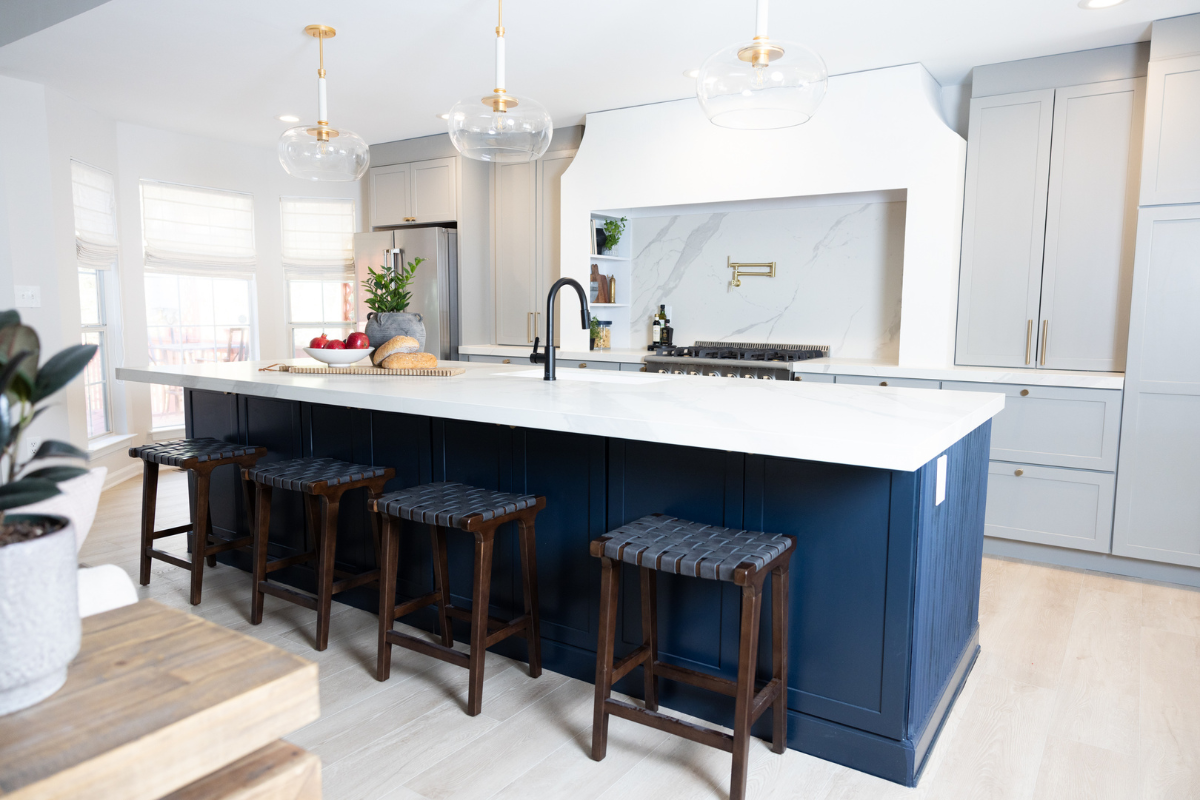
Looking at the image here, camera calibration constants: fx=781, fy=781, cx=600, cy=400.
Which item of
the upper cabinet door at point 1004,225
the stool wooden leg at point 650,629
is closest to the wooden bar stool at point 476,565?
the stool wooden leg at point 650,629

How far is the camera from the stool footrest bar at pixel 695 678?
6.71ft

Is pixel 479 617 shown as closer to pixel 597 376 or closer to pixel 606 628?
pixel 606 628

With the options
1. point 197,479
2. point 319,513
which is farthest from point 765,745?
point 197,479

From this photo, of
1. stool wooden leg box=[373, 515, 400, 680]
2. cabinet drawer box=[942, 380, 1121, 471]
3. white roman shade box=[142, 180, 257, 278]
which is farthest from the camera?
white roman shade box=[142, 180, 257, 278]

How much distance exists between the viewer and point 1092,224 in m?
3.78

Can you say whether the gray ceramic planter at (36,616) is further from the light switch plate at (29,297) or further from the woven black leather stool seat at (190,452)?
the light switch plate at (29,297)

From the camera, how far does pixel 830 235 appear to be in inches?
187

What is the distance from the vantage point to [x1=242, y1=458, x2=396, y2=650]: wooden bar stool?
2.62 metres

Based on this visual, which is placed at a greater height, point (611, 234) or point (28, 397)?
point (611, 234)

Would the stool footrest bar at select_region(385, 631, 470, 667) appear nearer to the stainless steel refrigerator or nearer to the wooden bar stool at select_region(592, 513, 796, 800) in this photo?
the wooden bar stool at select_region(592, 513, 796, 800)

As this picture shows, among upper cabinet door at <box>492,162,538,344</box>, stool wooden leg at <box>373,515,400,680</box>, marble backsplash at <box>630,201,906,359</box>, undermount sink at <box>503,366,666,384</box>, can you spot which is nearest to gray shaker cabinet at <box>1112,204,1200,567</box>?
marble backsplash at <box>630,201,906,359</box>

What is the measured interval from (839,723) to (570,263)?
3853mm

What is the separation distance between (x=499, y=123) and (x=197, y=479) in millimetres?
1858

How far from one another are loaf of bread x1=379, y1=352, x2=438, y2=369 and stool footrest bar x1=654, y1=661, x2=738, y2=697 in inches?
62.9
